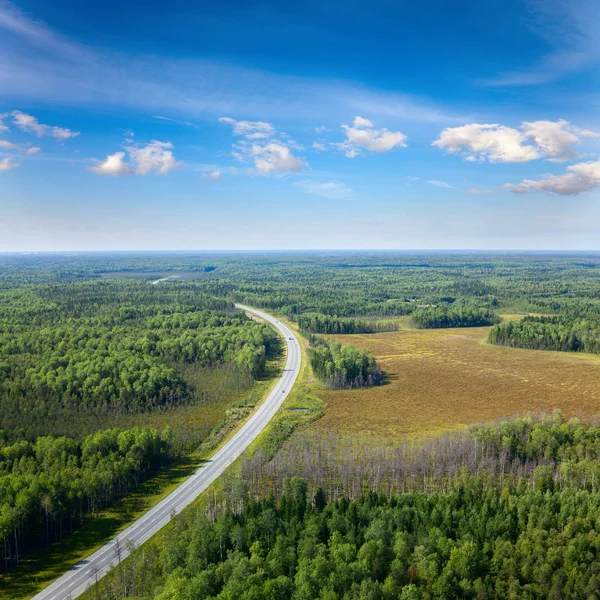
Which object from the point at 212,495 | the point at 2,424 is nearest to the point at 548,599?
the point at 212,495

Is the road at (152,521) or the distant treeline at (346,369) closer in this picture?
the road at (152,521)

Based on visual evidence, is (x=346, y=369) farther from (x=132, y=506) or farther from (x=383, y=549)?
(x=383, y=549)

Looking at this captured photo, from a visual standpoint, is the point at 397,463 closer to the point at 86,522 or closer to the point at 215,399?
the point at 86,522

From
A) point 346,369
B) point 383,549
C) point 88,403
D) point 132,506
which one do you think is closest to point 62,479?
point 132,506

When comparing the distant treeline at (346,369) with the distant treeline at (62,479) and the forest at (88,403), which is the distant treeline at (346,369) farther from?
the distant treeline at (62,479)

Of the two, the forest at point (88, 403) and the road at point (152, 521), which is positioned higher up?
the forest at point (88, 403)

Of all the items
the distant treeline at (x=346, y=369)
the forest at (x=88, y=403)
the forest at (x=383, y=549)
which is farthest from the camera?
the distant treeline at (x=346, y=369)

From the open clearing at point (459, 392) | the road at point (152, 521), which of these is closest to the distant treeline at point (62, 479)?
the road at point (152, 521)

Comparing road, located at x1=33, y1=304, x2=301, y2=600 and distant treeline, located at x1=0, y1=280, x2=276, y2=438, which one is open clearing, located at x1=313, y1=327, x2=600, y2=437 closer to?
road, located at x1=33, y1=304, x2=301, y2=600
